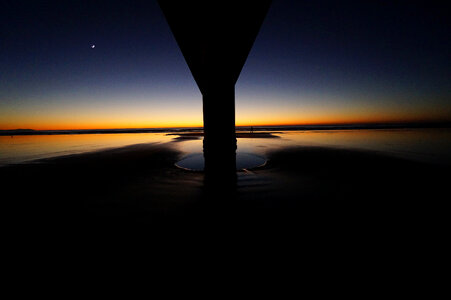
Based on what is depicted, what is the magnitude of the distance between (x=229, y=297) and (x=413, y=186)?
29.1 ft

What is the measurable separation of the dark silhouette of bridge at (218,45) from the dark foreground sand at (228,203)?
1.98 m

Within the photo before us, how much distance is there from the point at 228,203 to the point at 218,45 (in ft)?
16.8

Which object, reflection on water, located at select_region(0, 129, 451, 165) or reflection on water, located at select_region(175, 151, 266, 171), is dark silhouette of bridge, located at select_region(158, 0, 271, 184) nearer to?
reflection on water, located at select_region(175, 151, 266, 171)

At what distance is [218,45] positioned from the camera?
6.09 metres

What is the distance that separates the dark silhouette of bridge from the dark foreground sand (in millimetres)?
1980

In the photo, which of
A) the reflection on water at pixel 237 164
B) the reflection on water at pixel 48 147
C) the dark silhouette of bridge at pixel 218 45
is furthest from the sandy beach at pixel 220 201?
the reflection on water at pixel 48 147

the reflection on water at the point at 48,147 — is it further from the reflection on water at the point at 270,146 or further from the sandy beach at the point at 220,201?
the sandy beach at the point at 220,201

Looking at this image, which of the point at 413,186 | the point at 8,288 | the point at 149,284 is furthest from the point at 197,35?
the point at 413,186

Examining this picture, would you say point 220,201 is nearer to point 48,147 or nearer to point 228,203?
point 228,203

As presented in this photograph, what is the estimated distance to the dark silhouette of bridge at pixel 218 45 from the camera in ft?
13.9

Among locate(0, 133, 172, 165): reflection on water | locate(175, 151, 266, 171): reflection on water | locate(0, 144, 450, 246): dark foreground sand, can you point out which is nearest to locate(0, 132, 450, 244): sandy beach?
locate(0, 144, 450, 246): dark foreground sand

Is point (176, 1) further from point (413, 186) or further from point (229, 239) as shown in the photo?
point (413, 186)

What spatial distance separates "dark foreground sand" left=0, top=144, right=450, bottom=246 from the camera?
450 centimetres

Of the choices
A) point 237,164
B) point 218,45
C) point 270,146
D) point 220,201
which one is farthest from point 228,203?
point 270,146
